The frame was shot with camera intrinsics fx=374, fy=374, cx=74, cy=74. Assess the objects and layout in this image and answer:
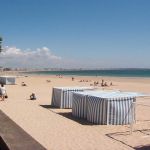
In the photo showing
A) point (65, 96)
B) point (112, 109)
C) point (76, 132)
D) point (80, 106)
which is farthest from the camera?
point (65, 96)

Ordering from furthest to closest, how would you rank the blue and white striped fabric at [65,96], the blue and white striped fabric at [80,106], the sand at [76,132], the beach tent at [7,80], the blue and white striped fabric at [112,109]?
the beach tent at [7,80]
the blue and white striped fabric at [65,96]
the blue and white striped fabric at [80,106]
the blue and white striped fabric at [112,109]
the sand at [76,132]

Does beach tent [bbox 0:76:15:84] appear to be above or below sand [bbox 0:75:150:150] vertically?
above

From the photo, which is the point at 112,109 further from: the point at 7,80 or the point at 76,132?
the point at 7,80

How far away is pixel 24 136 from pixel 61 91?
1112 cm

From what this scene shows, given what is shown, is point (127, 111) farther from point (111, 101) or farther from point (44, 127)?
point (44, 127)

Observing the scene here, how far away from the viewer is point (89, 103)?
13305 millimetres

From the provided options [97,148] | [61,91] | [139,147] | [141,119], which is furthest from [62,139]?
[61,91]

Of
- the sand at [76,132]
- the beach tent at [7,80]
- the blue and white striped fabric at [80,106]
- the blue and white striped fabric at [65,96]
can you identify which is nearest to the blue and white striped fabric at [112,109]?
the sand at [76,132]

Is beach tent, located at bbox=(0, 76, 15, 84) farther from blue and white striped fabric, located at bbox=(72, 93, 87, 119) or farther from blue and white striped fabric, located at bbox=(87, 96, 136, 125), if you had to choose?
blue and white striped fabric, located at bbox=(87, 96, 136, 125)

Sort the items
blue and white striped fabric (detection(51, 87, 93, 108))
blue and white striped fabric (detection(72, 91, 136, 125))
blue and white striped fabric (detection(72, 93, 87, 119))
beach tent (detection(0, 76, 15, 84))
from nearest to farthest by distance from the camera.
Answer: blue and white striped fabric (detection(72, 91, 136, 125)), blue and white striped fabric (detection(72, 93, 87, 119)), blue and white striped fabric (detection(51, 87, 93, 108)), beach tent (detection(0, 76, 15, 84))

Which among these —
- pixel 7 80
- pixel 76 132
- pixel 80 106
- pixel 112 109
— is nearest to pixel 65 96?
pixel 80 106

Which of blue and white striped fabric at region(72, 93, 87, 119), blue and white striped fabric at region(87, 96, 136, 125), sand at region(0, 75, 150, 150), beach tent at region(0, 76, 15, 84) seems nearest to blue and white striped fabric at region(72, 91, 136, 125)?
blue and white striped fabric at region(87, 96, 136, 125)

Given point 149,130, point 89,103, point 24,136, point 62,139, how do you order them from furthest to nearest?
point 89,103 → point 149,130 → point 62,139 → point 24,136

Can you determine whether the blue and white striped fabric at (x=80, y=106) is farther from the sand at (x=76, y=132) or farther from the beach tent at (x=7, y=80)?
the beach tent at (x=7, y=80)
